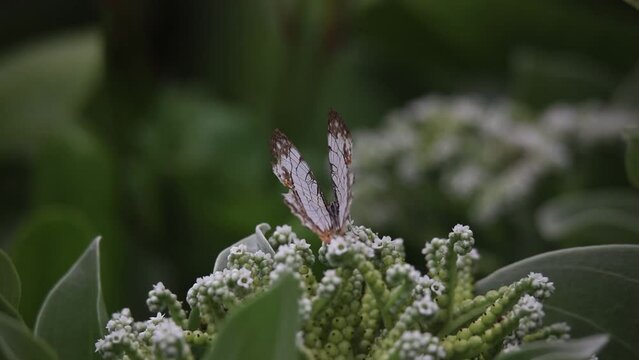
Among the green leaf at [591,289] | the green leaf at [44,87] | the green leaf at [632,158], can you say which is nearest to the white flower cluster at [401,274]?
the green leaf at [591,289]

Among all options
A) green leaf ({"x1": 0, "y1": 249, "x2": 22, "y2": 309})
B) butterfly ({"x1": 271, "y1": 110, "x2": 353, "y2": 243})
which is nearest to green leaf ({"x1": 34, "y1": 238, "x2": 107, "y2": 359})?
green leaf ({"x1": 0, "y1": 249, "x2": 22, "y2": 309})

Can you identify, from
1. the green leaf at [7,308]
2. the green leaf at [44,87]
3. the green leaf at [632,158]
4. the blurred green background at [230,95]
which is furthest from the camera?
the green leaf at [44,87]

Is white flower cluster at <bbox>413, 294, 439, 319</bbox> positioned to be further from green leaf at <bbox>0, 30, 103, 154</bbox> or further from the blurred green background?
green leaf at <bbox>0, 30, 103, 154</bbox>

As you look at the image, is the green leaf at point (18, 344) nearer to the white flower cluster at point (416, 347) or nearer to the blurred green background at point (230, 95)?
the white flower cluster at point (416, 347)

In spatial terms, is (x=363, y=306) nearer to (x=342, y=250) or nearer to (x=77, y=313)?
(x=342, y=250)

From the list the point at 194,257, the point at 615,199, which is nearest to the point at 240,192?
the point at 194,257
